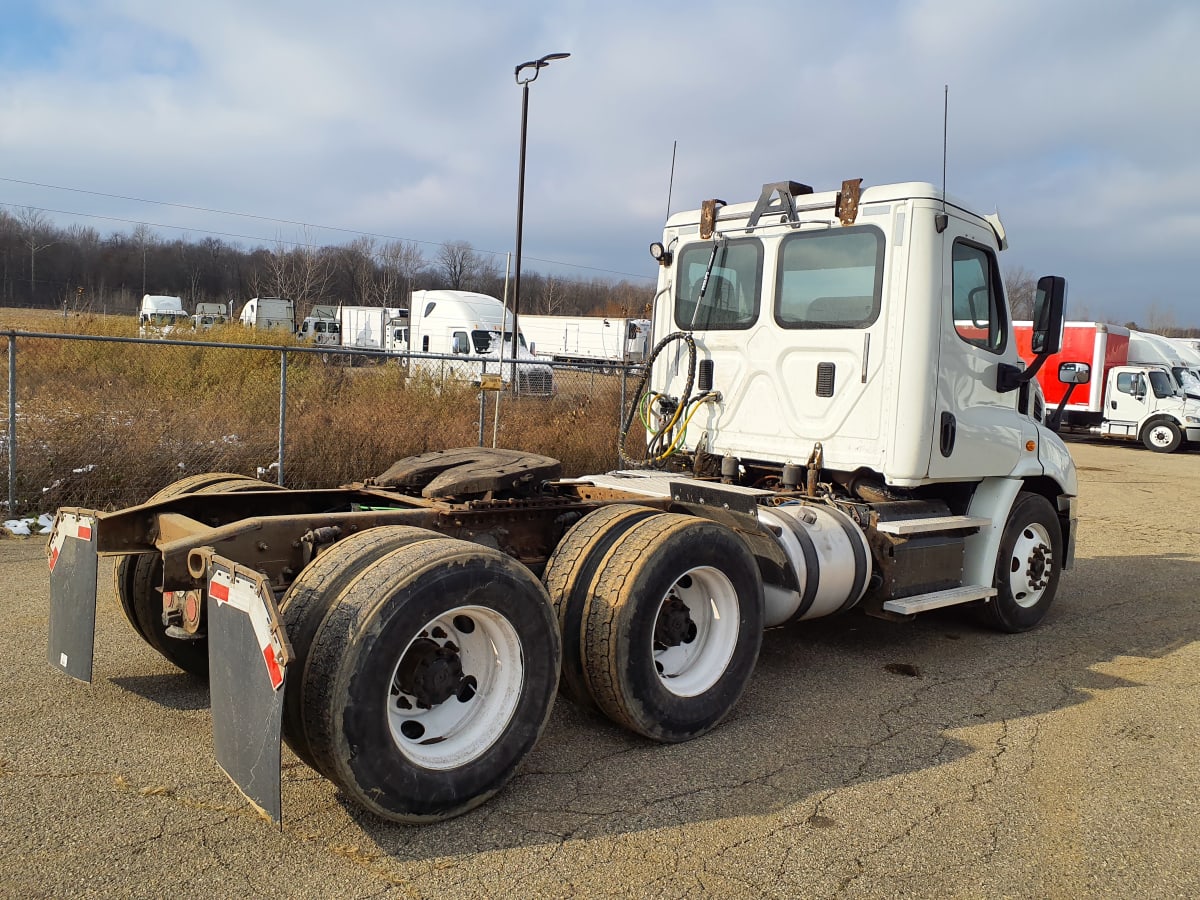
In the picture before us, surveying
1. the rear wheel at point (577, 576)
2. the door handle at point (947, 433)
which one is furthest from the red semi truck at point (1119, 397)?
the rear wheel at point (577, 576)

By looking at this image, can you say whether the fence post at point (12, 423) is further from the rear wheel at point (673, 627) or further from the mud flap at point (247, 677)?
the rear wheel at point (673, 627)

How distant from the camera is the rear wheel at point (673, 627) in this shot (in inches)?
164

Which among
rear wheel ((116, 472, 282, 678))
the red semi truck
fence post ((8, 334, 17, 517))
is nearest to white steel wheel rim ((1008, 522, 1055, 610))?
rear wheel ((116, 472, 282, 678))

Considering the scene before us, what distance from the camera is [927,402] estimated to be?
5812mm

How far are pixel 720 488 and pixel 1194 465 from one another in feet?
69.7

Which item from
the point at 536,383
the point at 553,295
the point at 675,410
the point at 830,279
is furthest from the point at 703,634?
the point at 553,295

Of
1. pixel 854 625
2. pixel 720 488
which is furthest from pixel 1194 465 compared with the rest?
pixel 720 488

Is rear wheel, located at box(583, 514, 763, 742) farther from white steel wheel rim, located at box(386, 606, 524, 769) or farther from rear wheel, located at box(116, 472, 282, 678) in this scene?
rear wheel, located at box(116, 472, 282, 678)

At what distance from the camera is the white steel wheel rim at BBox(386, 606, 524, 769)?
360 centimetres

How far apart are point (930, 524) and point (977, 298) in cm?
156

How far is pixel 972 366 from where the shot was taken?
6176 mm

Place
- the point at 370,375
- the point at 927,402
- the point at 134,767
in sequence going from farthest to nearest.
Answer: the point at 370,375 → the point at 927,402 → the point at 134,767

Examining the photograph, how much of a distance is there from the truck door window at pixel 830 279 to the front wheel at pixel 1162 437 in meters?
23.9

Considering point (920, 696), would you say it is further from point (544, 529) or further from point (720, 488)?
point (544, 529)
